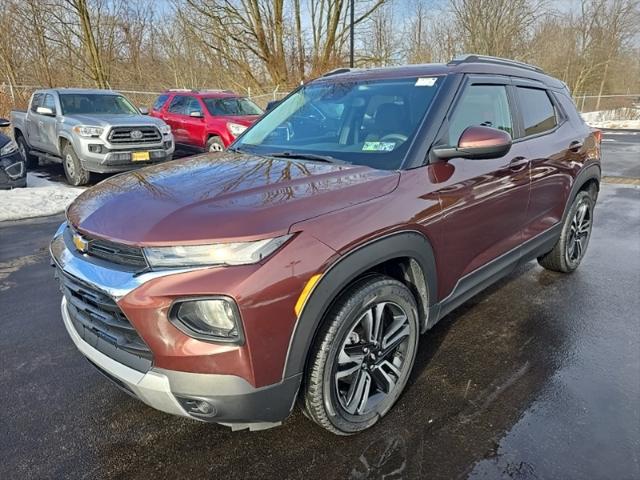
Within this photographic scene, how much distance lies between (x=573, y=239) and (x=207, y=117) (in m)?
8.67

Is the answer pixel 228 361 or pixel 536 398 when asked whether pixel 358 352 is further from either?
pixel 536 398

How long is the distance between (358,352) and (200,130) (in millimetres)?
9629

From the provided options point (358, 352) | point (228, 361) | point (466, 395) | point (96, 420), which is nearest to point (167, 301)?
point (228, 361)

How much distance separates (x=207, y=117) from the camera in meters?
10.7

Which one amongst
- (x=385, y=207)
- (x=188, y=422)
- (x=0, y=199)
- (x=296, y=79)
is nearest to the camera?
(x=385, y=207)

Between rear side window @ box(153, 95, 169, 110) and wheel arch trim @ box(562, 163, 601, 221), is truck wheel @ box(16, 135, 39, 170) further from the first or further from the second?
wheel arch trim @ box(562, 163, 601, 221)

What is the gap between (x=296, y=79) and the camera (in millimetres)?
25703

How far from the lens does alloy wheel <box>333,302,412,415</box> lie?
220cm

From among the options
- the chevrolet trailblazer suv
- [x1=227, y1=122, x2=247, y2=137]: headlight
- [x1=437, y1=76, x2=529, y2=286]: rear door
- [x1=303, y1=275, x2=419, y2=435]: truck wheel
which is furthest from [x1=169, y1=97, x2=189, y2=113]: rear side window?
[x1=303, y1=275, x2=419, y2=435]: truck wheel

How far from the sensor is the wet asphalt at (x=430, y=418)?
212cm

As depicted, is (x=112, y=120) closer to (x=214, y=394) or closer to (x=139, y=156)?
(x=139, y=156)

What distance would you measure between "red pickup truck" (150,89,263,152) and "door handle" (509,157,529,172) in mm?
7832

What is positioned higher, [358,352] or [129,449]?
[358,352]

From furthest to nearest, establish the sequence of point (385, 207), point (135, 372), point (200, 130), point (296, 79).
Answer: point (296, 79)
point (200, 130)
point (385, 207)
point (135, 372)
